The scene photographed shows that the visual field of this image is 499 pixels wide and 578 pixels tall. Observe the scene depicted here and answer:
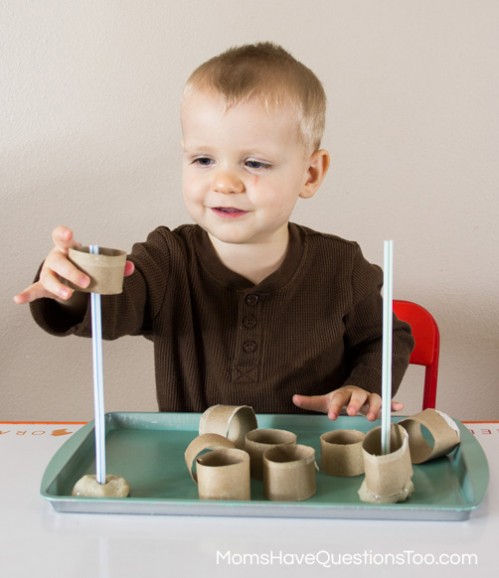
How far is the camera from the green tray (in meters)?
0.58

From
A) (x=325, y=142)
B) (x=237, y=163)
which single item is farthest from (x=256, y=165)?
(x=325, y=142)

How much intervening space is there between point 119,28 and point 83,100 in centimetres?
14

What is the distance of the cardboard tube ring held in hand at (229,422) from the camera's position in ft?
2.27

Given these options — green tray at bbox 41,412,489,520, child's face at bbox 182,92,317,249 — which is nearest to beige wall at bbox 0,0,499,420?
child's face at bbox 182,92,317,249

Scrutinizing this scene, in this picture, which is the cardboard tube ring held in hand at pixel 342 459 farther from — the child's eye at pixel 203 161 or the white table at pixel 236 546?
the child's eye at pixel 203 161

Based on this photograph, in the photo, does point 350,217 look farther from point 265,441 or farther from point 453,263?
point 265,441

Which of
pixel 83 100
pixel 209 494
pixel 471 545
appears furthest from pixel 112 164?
pixel 471 545

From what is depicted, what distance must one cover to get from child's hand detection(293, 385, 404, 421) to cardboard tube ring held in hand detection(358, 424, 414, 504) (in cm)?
14

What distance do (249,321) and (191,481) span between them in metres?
0.28

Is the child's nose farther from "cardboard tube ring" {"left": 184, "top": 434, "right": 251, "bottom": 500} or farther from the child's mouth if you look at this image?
"cardboard tube ring" {"left": 184, "top": 434, "right": 251, "bottom": 500}

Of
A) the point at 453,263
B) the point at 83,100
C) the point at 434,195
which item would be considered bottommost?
the point at 453,263

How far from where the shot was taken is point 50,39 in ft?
4.57

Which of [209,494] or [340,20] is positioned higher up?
[340,20]

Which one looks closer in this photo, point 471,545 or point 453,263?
point 471,545
